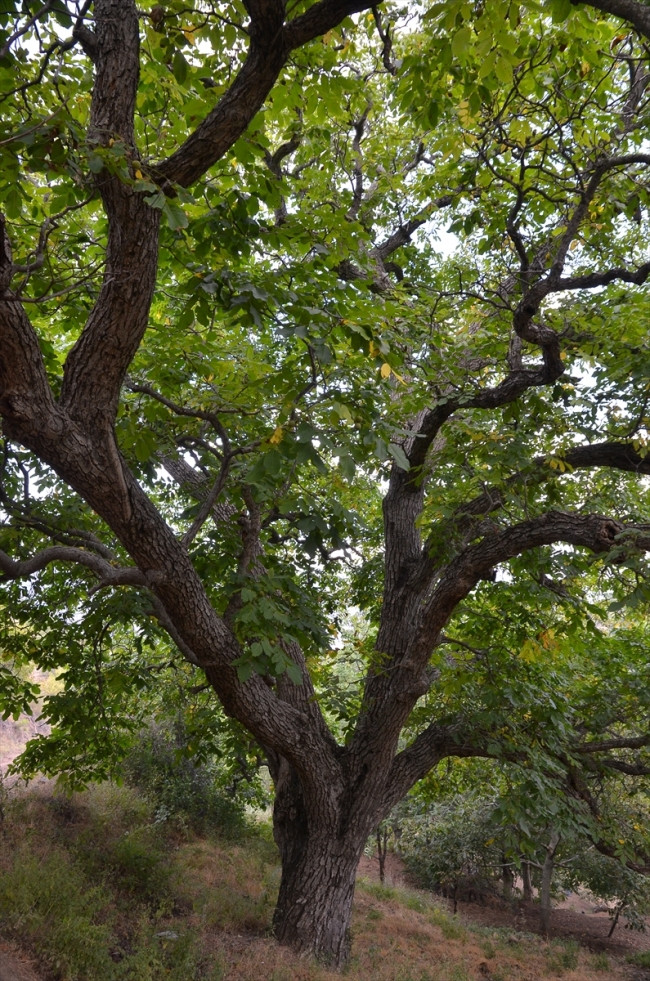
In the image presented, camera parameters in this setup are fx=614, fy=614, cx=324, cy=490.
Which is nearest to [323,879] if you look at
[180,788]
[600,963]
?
[180,788]

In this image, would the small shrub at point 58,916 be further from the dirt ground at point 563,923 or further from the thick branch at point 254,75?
the dirt ground at point 563,923

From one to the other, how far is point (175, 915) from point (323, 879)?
1.98m

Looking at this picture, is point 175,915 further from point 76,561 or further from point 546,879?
point 546,879

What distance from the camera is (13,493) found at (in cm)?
580

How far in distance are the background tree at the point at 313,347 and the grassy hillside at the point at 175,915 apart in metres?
0.88

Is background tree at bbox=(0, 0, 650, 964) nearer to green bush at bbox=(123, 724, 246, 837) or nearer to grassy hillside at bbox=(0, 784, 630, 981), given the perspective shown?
grassy hillside at bbox=(0, 784, 630, 981)

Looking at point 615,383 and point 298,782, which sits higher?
point 615,383

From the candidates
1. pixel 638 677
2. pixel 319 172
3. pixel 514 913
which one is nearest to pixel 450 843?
pixel 514 913

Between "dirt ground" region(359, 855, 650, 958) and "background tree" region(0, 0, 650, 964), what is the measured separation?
703 centimetres

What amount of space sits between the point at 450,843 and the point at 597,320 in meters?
11.9

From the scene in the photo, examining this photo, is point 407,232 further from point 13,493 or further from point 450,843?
point 450,843

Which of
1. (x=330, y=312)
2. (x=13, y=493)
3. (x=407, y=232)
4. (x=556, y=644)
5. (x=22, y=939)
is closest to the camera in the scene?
(x=330, y=312)

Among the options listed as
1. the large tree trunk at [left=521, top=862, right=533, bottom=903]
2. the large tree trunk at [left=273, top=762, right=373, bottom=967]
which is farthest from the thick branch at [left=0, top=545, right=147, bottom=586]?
the large tree trunk at [left=521, top=862, right=533, bottom=903]

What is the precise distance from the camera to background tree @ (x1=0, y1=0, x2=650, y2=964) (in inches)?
115
